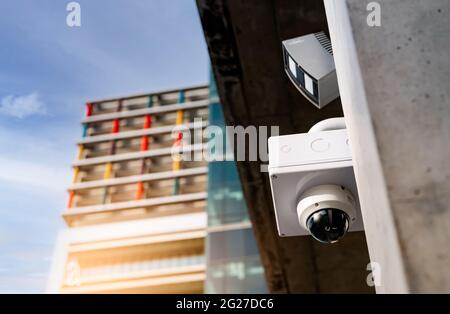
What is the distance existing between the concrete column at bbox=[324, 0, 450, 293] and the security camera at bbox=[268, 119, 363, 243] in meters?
A: 0.16

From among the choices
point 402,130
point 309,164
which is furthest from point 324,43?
point 402,130

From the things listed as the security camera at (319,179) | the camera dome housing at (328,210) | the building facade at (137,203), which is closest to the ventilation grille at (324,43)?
the security camera at (319,179)

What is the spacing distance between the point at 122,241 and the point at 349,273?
116ft

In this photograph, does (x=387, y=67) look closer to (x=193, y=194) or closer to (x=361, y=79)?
(x=361, y=79)

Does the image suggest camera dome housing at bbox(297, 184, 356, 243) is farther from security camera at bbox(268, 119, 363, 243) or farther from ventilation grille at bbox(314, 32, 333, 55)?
ventilation grille at bbox(314, 32, 333, 55)

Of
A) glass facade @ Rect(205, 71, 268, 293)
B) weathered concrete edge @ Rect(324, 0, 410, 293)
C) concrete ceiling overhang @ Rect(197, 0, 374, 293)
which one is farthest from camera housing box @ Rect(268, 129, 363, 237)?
glass facade @ Rect(205, 71, 268, 293)

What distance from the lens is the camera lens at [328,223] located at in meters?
1.27

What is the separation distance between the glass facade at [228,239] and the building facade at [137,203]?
17.2 metres

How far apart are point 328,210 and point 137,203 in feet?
126

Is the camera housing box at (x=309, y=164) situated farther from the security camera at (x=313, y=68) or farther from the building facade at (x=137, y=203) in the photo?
the building facade at (x=137, y=203)

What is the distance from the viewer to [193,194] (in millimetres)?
37844

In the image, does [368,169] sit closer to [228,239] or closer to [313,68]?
[313,68]

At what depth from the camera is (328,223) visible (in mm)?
1276
